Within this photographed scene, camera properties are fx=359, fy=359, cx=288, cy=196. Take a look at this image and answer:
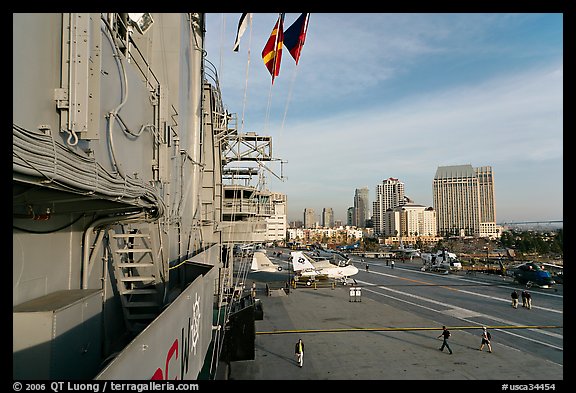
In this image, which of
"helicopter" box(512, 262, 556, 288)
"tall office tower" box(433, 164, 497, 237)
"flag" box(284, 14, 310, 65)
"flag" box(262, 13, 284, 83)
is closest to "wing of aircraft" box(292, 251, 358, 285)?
Answer: "helicopter" box(512, 262, 556, 288)

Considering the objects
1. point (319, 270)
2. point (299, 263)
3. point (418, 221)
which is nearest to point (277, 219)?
point (299, 263)

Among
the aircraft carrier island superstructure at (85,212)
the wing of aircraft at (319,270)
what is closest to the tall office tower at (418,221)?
the wing of aircraft at (319,270)

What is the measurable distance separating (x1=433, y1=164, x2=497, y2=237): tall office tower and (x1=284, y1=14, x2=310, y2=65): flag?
492 ft

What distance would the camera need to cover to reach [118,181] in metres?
3.21

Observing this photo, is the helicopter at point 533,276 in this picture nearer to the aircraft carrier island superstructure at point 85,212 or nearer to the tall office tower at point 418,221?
the aircraft carrier island superstructure at point 85,212

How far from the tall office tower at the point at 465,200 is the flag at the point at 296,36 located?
5899 inches

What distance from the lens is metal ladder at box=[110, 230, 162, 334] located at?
17.1 feet

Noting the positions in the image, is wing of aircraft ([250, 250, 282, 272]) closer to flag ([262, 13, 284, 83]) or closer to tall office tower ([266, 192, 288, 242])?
tall office tower ([266, 192, 288, 242])

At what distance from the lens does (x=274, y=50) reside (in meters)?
10.5

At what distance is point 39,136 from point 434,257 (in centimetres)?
5054

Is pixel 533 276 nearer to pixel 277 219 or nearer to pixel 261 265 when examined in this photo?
pixel 277 219

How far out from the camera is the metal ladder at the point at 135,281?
5.22 m
